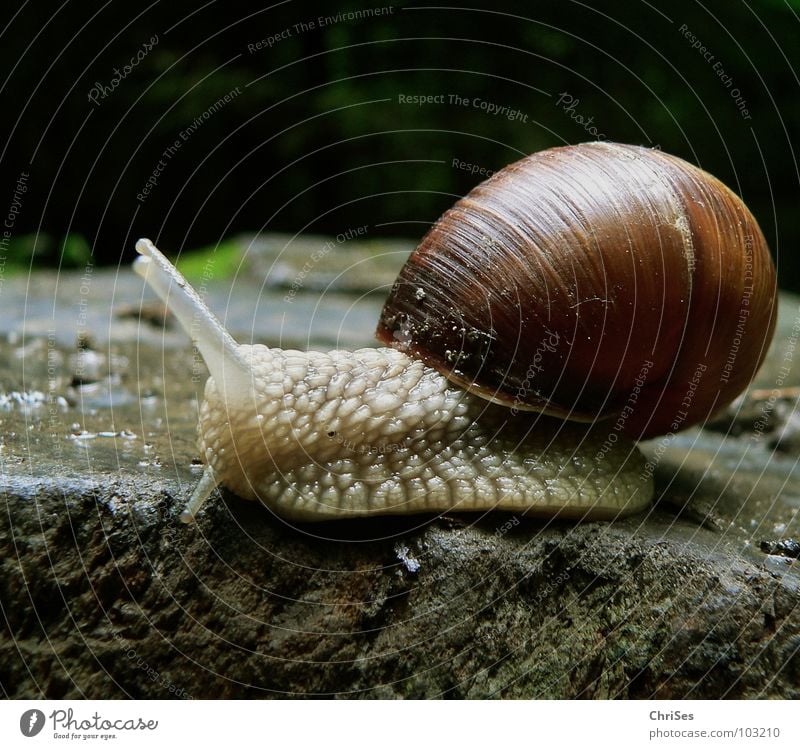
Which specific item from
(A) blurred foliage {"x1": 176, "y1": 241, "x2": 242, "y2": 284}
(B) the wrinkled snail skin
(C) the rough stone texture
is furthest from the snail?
(A) blurred foliage {"x1": 176, "y1": 241, "x2": 242, "y2": 284}

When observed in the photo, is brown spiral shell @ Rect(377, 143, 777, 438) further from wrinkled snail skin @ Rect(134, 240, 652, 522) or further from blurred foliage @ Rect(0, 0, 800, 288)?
blurred foliage @ Rect(0, 0, 800, 288)

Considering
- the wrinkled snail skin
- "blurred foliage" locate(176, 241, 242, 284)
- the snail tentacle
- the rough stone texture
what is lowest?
"blurred foliage" locate(176, 241, 242, 284)

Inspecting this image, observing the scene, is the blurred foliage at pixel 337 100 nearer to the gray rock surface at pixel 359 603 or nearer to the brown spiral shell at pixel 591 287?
the brown spiral shell at pixel 591 287

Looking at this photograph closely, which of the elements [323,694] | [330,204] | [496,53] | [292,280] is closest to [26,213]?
[330,204]

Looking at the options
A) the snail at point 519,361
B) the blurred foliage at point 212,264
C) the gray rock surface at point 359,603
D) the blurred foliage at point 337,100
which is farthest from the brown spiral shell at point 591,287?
the blurred foliage at point 337,100

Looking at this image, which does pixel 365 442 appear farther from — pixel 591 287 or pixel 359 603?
pixel 591 287

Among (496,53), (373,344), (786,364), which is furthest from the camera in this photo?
(496,53)
